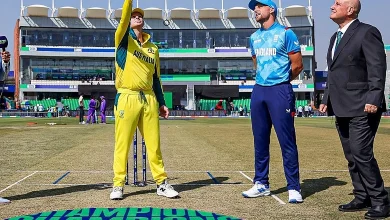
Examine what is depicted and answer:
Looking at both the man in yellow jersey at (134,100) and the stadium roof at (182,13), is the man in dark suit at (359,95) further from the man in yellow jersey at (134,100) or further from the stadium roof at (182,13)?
the stadium roof at (182,13)

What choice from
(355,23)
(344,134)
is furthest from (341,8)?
(344,134)

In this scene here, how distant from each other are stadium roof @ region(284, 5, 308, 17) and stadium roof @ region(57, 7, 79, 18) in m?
32.8

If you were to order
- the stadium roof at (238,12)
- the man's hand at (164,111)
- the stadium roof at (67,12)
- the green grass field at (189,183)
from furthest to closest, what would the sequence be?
the stadium roof at (238,12), the stadium roof at (67,12), the man's hand at (164,111), the green grass field at (189,183)

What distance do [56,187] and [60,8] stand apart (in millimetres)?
73875

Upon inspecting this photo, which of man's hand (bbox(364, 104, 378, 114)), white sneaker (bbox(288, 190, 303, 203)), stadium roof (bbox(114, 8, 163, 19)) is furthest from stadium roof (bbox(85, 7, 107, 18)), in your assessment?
man's hand (bbox(364, 104, 378, 114))

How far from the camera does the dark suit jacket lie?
518 cm

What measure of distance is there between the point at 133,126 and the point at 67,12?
74.1m

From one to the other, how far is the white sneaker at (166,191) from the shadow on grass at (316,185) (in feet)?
4.63

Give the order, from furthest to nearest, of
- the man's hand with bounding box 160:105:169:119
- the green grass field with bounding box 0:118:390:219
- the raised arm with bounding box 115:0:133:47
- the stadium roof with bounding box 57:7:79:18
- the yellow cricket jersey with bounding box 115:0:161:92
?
the stadium roof with bounding box 57:7:79:18 < the man's hand with bounding box 160:105:169:119 < the yellow cricket jersey with bounding box 115:0:161:92 < the raised arm with bounding box 115:0:133:47 < the green grass field with bounding box 0:118:390:219

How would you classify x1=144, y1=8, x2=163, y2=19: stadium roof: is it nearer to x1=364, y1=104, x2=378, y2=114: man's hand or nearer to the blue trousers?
the blue trousers

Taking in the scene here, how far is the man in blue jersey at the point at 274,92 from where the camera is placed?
612 centimetres

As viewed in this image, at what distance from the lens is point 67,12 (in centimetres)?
7625

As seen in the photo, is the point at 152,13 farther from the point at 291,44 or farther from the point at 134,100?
the point at 291,44

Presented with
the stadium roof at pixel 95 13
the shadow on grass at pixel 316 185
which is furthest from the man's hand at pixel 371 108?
the stadium roof at pixel 95 13
